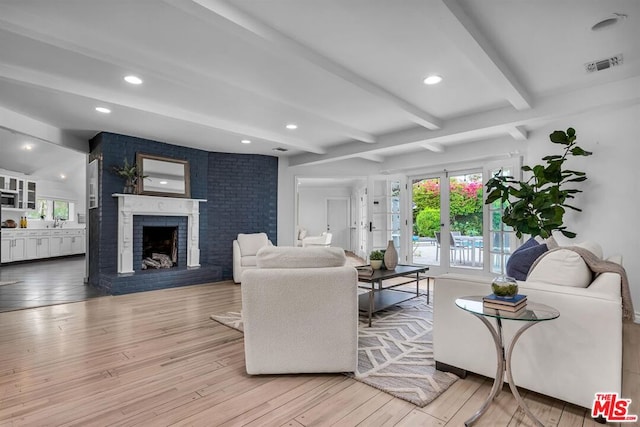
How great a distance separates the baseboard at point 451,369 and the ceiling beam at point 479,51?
7.38 ft

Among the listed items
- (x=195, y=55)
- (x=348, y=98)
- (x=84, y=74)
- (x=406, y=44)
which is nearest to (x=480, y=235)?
(x=348, y=98)

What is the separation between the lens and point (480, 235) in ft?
18.9

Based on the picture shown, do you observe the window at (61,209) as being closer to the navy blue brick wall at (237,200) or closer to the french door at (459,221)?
the navy blue brick wall at (237,200)

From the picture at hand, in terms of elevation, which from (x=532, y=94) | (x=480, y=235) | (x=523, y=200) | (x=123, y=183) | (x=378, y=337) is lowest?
(x=378, y=337)

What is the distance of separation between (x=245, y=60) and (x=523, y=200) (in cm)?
340

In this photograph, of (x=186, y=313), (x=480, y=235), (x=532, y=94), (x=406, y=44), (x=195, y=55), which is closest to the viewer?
(x=406, y=44)

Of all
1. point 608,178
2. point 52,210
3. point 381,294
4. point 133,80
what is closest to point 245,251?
point 381,294

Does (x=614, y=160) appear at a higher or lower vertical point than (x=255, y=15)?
lower

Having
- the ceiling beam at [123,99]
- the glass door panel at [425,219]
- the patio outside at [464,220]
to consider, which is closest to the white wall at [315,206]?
the glass door panel at [425,219]

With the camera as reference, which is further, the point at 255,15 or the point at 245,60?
the point at 245,60

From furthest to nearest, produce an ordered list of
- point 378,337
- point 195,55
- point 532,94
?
1. point 532,94
2. point 378,337
3. point 195,55

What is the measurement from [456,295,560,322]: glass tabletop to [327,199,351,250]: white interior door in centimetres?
974

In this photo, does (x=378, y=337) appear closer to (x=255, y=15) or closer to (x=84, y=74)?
(x=255, y=15)

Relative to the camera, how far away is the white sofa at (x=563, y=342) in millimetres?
1691
